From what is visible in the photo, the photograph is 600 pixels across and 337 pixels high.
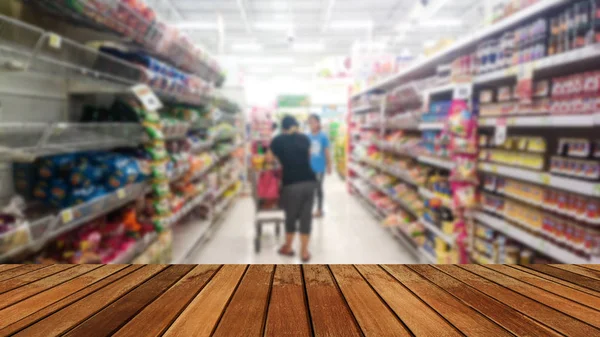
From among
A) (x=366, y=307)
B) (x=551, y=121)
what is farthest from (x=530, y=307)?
(x=551, y=121)

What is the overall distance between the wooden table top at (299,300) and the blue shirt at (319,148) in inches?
170

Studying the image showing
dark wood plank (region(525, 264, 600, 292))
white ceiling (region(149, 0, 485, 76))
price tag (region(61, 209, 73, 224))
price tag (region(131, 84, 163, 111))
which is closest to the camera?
dark wood plank (region(525, 264, 600, 292))

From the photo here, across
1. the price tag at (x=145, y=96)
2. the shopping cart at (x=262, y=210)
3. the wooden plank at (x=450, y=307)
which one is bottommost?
the shopping cart at (x=262, y=210)

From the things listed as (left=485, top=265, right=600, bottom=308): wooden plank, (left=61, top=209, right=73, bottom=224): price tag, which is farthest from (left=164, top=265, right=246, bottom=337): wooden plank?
(left=61, top=209, right=73, bottom=224): price tag

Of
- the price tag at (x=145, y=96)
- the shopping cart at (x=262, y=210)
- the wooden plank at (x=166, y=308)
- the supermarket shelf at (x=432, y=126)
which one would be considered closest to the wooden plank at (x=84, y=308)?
the wooden plank at (x=166, y=308)

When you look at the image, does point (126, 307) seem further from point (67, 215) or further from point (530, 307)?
point (67, 215)

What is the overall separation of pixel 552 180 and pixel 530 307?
150cm

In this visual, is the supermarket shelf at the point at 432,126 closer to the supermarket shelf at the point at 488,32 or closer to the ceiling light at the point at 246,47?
the supermarket shelf at the point at 488,32

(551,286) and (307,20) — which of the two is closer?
(551,286)

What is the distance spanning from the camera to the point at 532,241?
95.2 inches

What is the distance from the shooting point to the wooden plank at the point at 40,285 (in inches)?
39.8

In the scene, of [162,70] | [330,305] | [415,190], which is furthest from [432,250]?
[330,305]

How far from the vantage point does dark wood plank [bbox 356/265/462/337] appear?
2.80ft

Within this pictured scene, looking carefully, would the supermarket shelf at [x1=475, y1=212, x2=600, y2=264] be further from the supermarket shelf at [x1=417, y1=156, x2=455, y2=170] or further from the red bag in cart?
the red bag in cart
